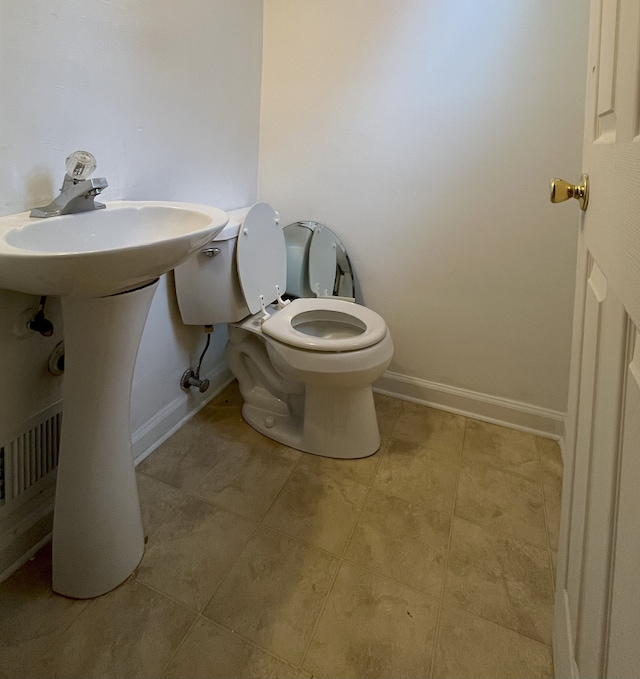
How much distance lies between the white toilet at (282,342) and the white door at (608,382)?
743 mm

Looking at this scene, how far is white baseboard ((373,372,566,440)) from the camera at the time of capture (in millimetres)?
1734

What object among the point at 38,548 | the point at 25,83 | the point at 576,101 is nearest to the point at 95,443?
the point at 38,548

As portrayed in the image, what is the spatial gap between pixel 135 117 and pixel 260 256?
585mm

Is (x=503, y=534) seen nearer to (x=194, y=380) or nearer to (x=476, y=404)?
(x=476, y=404)

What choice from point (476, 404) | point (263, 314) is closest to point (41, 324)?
point (263, 314)

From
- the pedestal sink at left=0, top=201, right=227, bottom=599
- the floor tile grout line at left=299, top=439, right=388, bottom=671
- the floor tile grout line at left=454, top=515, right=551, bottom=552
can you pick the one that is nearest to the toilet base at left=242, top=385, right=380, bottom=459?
the floor tile grout line at left=299, top=439, right=388, bottom=671

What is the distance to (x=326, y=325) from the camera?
68.9 inches

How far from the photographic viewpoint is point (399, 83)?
1.65m

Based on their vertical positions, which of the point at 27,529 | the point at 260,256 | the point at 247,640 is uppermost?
the point at 260,256

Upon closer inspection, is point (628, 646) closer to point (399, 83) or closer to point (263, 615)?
point (263, 615)

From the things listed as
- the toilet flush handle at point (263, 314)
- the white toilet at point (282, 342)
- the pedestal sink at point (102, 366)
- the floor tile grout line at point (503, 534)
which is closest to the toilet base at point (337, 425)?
the white toilet at point (282, 342)

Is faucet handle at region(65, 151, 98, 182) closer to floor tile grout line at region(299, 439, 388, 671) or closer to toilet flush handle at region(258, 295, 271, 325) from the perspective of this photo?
toilet flush handle at region(258, 295, 271, 325)

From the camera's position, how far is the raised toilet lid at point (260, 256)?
1.54 metres

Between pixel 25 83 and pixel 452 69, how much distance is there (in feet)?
4.40
